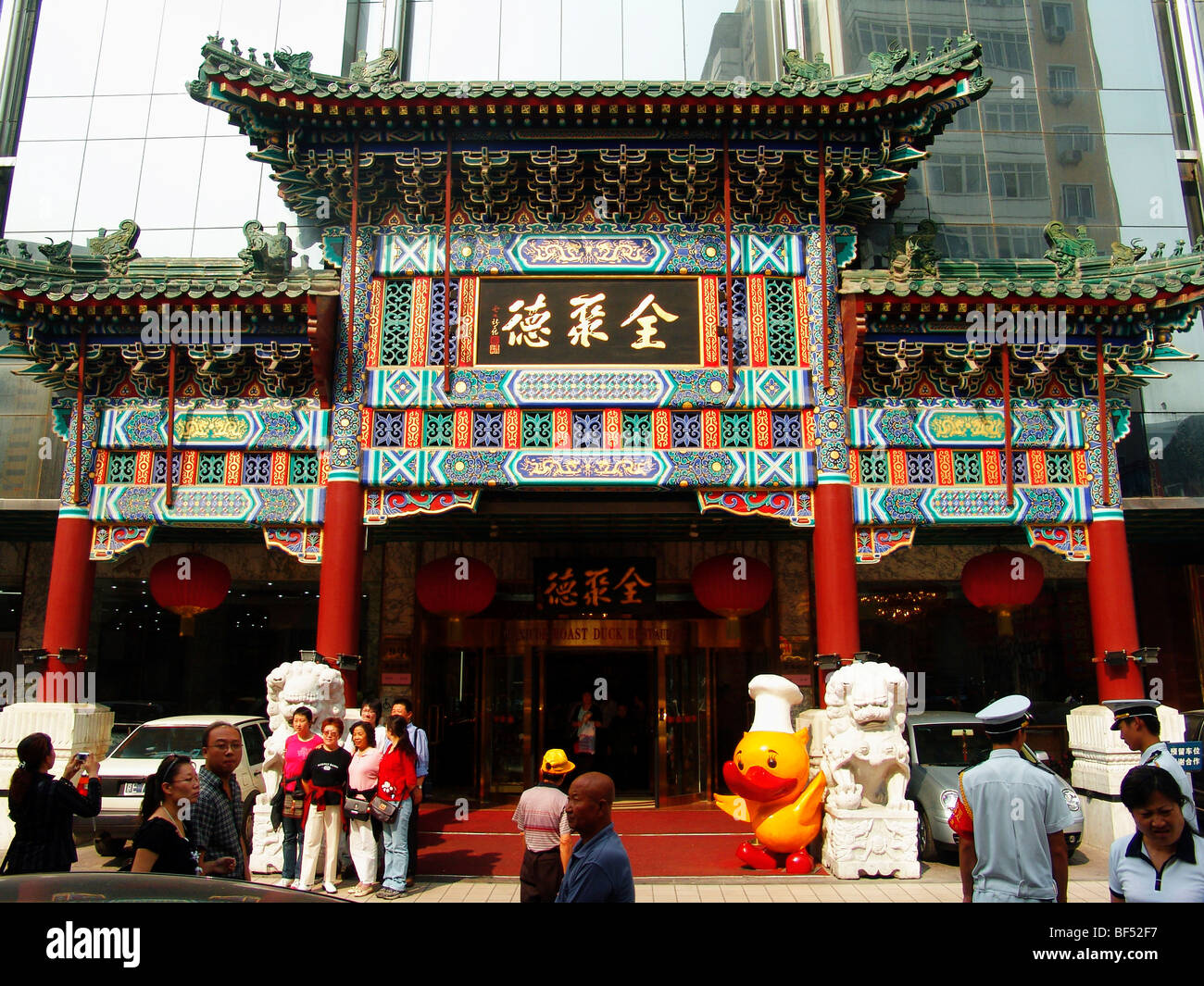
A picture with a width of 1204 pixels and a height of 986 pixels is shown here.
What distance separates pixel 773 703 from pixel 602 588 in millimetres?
4014

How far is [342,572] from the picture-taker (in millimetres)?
9812

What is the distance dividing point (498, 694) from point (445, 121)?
303 inches

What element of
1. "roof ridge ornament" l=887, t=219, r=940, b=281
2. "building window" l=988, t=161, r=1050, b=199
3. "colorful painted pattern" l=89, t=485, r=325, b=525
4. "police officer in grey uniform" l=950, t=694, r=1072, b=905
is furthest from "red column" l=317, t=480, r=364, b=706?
"building window" l=988, t=161, r=1050, b=199

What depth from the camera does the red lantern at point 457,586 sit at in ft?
37.9

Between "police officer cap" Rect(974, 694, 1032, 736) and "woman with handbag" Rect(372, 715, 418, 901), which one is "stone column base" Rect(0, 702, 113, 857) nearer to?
"woman with handbag" Rect(372, 715, 418, 901)

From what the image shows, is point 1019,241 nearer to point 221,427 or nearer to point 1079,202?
point 1079,202

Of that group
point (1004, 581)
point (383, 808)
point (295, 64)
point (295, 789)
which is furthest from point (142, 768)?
point (1004, 581)

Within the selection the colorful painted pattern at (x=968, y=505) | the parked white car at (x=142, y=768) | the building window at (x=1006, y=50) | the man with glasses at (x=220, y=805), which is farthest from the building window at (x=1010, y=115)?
the man with glasses at (x=220, y=805)

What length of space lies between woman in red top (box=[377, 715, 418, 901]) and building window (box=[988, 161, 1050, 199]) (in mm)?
12767

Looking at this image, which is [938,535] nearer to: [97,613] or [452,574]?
[452,574]

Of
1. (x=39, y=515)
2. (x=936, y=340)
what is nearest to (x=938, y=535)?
(x=936, y=340)

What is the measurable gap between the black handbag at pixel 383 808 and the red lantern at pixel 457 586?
426cm

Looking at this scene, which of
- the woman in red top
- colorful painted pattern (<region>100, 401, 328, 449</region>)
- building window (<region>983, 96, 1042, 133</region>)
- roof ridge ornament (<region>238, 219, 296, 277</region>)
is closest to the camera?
the woman in red top

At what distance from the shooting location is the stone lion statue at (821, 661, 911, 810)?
8.20 meters
